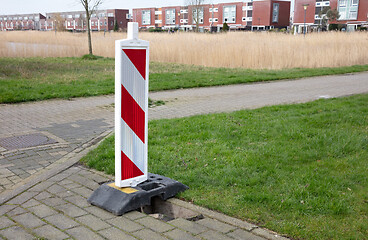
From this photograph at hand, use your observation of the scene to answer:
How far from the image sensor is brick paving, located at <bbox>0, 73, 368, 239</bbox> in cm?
327

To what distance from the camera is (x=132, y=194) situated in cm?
376

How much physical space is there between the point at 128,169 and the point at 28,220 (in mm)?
1004

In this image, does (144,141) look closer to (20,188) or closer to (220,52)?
(20,188)

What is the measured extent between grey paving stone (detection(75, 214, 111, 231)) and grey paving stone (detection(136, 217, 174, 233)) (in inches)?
12.1

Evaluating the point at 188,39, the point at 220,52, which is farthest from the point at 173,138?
the point at 188,39

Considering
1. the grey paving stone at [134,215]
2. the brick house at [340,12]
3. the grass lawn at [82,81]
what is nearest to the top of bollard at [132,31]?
the grey paving stone at [134,215]

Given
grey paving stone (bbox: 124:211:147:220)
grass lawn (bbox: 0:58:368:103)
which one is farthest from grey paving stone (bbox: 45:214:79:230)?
grass lawn (bbox: 0:58:368:103)

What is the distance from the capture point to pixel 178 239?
10.3 feet

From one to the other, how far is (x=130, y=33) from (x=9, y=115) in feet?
18.0

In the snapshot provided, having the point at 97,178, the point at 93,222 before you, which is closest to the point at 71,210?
the point at 93,222

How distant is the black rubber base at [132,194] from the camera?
12.0 ft

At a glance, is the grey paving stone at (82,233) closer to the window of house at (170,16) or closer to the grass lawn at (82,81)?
the grass lawn at (82,81)

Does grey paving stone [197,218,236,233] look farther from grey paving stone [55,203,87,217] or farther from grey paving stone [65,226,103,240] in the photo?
grey paving stone [55,203,87,217]

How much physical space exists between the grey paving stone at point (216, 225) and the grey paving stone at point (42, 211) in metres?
1.37
